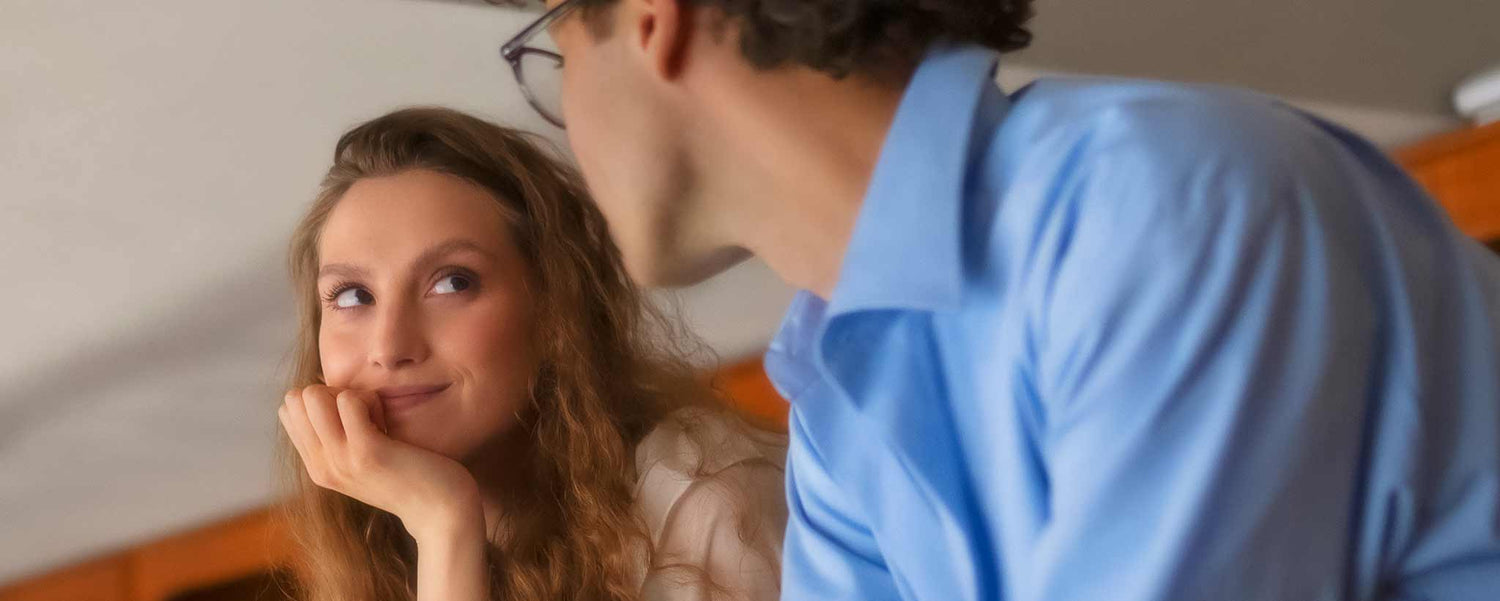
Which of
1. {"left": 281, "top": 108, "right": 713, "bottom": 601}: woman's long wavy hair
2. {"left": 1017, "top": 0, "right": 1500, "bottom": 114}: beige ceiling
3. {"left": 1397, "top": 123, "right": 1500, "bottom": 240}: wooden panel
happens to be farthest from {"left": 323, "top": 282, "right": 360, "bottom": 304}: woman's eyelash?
{"left": 1397, "top": 123, "right": 1500, "bottom": 240}: wooden panel

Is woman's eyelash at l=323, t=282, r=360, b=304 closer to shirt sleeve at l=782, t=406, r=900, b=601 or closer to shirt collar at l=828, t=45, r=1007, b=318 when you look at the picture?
shirt sleeve at l=782, t=406, r=900, b=601

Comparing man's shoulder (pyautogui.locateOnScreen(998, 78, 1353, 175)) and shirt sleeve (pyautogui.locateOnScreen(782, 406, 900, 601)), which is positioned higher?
man's shoulder (pyautogui.locateOnScreen(998, 78, 1353, 175))

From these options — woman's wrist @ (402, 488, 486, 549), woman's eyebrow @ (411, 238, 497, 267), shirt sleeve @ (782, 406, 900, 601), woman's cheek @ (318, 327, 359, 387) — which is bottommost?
woman's wrist @ (402, 488, 486, 549)

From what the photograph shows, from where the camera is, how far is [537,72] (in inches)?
25.2

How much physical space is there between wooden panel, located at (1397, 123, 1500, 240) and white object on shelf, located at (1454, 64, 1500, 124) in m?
0.04

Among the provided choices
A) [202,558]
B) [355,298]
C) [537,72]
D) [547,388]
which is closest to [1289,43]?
[547,388]

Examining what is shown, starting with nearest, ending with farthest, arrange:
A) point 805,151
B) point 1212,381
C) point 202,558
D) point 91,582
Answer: point 1212,381 → point 805,151 → point 202,558 → point 91,582

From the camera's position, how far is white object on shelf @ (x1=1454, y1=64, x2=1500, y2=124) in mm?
1831

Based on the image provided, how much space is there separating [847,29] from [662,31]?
0.25ft

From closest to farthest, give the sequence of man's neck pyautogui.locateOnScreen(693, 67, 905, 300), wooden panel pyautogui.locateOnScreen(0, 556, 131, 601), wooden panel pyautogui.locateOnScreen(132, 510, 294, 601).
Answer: man's neck pyautogui.locateOnScreen(693, 67, 905, 300), wooden panel pyautogui.locateOnScreen(132, 510, 294, 601), wooden panel pyautogui.locateOnScreen(0, 556, 131, 601)

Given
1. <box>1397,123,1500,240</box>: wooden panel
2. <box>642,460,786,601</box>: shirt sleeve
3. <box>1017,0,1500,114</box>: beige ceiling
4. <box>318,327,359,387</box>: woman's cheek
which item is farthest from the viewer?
<box>1397,123,1500,240</box>: wooden panel

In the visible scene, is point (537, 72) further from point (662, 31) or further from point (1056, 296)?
point (1056, 296)

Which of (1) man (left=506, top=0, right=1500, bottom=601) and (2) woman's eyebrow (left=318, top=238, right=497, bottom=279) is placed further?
(2) woman's eyebrow (left=318, top=238, right=497, bottom=279)

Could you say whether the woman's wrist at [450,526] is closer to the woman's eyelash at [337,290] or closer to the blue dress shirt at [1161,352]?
the woman's eyelash at [337,290]
